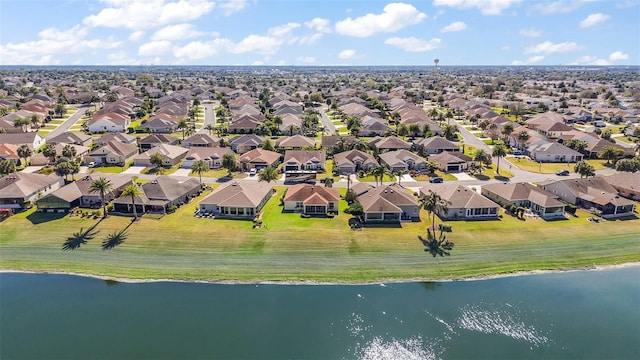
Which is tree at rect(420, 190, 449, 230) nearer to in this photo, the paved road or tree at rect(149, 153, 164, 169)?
tree at rect(149, 153, 164, 169)

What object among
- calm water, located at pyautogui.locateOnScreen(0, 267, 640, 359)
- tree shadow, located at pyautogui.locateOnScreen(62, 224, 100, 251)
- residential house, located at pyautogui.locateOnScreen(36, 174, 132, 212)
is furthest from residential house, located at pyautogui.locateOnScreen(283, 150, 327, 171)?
calm water, located at pyautogui.locateOnScreen(0, 267, 640, 359)

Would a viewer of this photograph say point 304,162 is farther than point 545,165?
No

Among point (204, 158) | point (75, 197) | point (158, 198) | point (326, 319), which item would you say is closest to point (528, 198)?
point (326, 319)

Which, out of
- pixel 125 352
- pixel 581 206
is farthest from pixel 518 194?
pixel 125 352

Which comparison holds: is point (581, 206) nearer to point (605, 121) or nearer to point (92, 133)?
point (605, 121)

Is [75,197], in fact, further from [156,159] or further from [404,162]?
[404,162]

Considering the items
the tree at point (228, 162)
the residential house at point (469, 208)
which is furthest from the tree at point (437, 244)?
the tree at point (228, 162)
